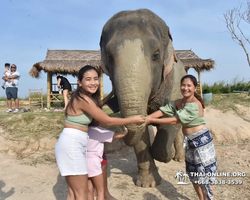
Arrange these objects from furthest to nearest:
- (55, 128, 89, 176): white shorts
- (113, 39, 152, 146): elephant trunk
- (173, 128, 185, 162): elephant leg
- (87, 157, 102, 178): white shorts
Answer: (173, 128, 185, 162): elephant leg
(87, 157, 102, 178): white shorts
(113, 39, 152, 146): elephant trunk
(55, 128, 89, 176): white shorts

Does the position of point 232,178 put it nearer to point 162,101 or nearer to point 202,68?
point 162,101

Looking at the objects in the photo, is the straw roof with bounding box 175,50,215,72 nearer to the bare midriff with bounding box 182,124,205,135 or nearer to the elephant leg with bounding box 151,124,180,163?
the elephant leg with bounding box 151,124,180,163

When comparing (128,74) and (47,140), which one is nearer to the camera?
(128,74)

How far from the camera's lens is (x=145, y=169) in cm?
338

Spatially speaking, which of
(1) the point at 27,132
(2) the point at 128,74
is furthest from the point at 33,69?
(2) the point at 128,74

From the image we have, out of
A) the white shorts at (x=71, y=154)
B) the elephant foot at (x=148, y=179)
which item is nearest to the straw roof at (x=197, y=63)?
the elephant foot at (x=148, y=179)

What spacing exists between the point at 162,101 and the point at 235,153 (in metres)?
2.51

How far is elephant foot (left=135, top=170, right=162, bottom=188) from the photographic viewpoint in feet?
10.9

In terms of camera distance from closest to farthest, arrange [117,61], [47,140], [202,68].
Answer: [117,61], [47,140], [202,68]

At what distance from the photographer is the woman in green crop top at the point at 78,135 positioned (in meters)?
2.08

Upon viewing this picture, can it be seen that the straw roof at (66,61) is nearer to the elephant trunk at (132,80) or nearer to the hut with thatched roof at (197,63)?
the hut with thatched roof at (197,63)

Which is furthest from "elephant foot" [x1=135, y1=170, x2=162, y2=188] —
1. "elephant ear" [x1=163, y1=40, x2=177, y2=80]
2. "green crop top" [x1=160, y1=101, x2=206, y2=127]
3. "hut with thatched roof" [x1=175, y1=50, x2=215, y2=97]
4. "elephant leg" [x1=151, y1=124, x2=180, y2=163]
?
"hut with thatched roof" [x1=175, y1=50, x2=215, y2=97]

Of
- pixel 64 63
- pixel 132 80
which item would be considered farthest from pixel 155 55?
pixel 64 63

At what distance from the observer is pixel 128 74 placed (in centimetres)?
225
